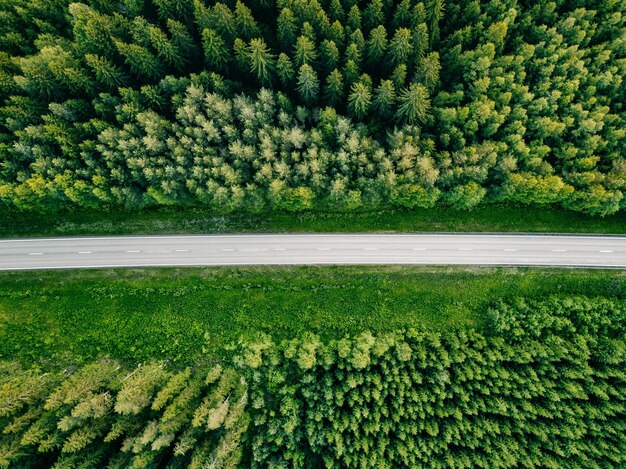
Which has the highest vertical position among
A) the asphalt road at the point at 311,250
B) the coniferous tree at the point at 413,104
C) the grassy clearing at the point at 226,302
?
the coniferous tree at the point at 413,104

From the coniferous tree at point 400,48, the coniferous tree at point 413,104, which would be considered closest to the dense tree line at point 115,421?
the coniferous tree at point 413,104

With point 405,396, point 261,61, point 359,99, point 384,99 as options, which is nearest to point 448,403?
point 405,396

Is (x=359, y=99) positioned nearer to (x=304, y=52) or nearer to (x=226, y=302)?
(x=304, y=52)

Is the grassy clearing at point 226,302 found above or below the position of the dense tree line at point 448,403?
above

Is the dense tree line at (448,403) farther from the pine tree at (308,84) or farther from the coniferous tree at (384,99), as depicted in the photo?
the pine tree at (308,84)

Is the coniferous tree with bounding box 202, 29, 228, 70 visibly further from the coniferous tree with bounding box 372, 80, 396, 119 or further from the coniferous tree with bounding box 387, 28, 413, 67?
the coniferous tree with bounding box 387, 28, 413, 67

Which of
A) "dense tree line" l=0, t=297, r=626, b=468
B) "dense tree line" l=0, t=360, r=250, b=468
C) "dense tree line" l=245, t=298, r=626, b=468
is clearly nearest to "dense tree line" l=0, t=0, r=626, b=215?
"dense tree line" l=0, t=297, r=626, b=468

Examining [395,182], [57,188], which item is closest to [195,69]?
[57,188]
